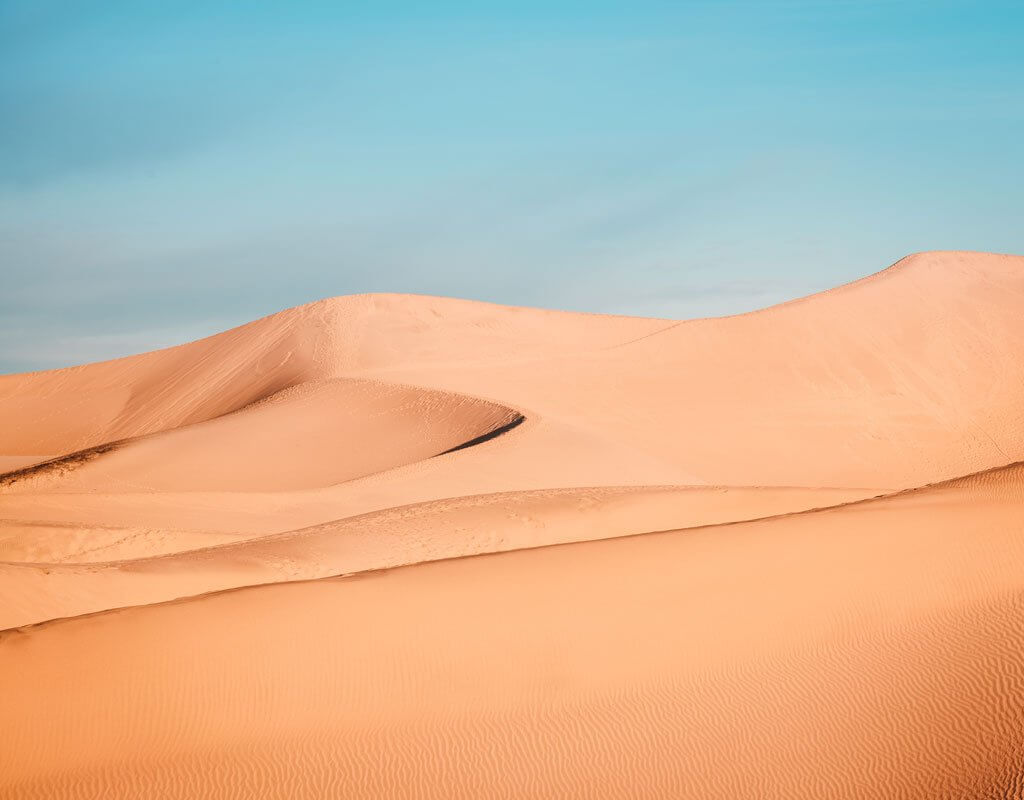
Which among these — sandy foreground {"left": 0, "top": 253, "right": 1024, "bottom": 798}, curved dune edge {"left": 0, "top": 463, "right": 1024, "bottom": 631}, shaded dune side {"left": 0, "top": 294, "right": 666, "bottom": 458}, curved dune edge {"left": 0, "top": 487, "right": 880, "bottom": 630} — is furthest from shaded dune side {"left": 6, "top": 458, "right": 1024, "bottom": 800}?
shaded dune side {"left": 0, "top": 294, "right": 666, "bottom": 458}

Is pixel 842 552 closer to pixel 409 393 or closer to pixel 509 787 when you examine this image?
pixel 509 787

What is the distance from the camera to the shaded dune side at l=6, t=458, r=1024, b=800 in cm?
897

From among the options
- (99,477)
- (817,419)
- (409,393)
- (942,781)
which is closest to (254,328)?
(409,393)

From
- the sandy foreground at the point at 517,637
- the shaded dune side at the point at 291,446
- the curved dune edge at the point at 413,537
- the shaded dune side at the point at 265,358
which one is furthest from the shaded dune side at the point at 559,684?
the shaded dune side at the point at 265,358

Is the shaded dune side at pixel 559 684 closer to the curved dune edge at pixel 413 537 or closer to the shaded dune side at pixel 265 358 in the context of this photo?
the curved dune edge at pixel 413 537

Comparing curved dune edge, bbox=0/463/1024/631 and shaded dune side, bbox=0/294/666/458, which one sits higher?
shaded dune side, bbox=0/294/666/458

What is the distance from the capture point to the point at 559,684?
1041 cm

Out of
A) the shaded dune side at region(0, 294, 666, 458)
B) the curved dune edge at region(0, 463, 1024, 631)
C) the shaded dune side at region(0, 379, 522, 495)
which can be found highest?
the shaded dune side at region(0, 294, 666, 458)


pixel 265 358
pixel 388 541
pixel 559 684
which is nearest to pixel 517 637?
pixel 559 684

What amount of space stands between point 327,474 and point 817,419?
583 inches

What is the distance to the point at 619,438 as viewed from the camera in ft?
96.1

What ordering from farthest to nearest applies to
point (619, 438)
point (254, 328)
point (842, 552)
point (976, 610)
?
point (254, 328), point (619, 438), point (842, 552), point (976, 610)

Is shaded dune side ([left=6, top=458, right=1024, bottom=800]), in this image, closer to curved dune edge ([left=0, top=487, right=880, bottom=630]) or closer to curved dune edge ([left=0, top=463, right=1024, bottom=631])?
curved dune edge ([left=0, top=463, right=1024, bottom=631])

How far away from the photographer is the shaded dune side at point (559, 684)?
8.97m
